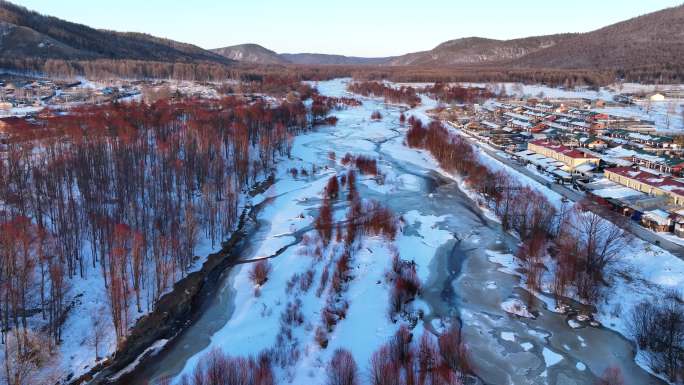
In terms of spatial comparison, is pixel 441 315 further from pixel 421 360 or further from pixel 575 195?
pixel 575 195

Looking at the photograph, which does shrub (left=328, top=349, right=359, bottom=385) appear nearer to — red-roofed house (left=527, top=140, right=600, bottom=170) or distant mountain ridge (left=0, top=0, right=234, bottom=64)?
red-roofed house (left=527, top=140, right=600, bottom=170)

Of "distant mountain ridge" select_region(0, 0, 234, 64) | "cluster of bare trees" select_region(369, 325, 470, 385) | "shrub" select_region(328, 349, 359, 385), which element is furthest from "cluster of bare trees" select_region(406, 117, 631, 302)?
"distant mountain ridge" select_region(0, 0, 234, 64)

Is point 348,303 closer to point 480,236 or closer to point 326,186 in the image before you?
point 480,236

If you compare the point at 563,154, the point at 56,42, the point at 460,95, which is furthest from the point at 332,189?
the point at 56,42

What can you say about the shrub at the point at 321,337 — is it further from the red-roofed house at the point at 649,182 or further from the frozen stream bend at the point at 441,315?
the red-roofed house at the point at 649,182

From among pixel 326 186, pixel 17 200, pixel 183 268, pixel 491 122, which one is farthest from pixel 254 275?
pixel 491 122
